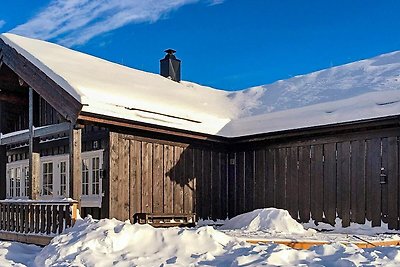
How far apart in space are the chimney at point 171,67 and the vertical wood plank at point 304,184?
6.35 metres

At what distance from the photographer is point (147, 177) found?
38.3 feet

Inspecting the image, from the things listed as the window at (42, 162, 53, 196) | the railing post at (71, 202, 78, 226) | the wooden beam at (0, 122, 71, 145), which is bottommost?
the railing post at (71, 202, 78, 226)

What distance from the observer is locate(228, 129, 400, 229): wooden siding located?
10531mm

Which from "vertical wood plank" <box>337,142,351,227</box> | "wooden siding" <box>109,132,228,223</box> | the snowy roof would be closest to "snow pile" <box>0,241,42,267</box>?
"wooden siding" <box>109,132,228,223</box>

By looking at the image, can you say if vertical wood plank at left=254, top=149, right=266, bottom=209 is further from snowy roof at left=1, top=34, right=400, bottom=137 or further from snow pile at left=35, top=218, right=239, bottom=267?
snow pile at left=35, top=218, right=239, bottom=267

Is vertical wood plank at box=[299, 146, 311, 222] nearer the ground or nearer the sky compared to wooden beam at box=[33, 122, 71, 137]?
nearer the ground

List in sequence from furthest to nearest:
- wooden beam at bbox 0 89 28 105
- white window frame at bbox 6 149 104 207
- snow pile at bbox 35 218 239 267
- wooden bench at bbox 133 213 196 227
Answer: wooden beam at bbox 0 89 28 105
white window frame at bbox 6 149 104 207
wooden bench at bbox 133 213 196 227
snow pile at bbox 35 218 239 267

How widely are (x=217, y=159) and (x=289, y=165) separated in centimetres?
197

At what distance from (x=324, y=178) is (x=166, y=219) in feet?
11.7

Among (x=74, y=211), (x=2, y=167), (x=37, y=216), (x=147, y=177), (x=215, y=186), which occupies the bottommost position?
(x=37, y=216)

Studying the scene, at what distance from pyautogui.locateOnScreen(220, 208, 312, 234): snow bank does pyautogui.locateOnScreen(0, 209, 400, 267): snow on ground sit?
2732mm

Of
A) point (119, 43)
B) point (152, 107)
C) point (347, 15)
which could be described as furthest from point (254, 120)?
point (119, 43)

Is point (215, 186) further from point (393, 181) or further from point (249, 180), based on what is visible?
point (393, 181)

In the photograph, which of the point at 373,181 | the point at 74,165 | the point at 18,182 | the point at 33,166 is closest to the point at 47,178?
the point at 18,182
